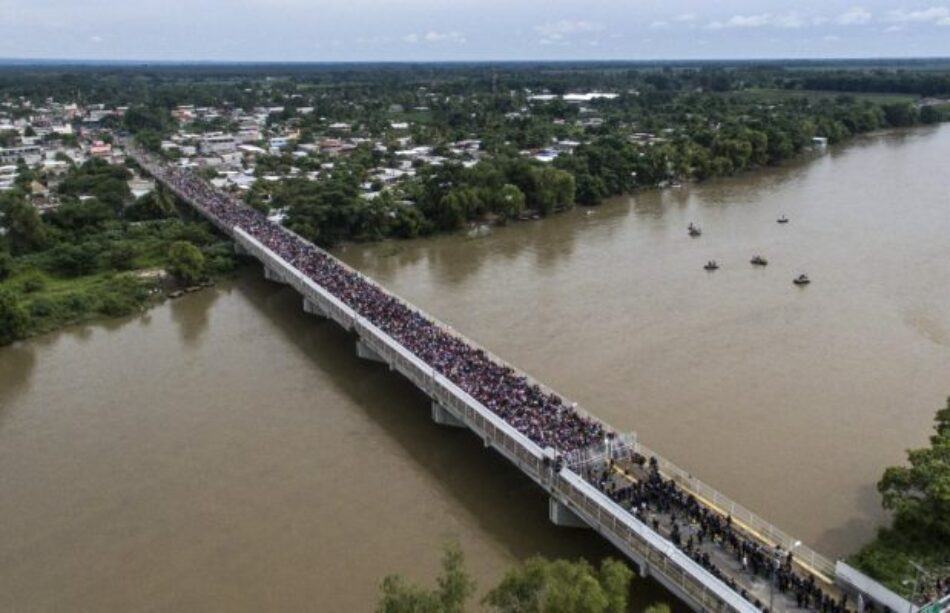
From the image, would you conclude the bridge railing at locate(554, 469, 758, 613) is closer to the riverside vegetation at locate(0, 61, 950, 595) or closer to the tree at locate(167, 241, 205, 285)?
the riverside vegetation at locate(0, 61, 950, 595)

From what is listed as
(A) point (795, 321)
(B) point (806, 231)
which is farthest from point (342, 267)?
(B) point (806, 231)

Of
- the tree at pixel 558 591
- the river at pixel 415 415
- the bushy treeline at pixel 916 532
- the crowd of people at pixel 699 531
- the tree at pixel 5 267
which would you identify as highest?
the tree at pixel 558 591

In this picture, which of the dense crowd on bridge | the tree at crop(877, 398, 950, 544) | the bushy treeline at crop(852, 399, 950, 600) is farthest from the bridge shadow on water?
the tree at crop(877, 398, 950, 544)

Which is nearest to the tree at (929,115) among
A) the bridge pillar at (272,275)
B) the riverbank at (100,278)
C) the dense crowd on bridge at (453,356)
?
the dense crowd on bridge at (453,356)

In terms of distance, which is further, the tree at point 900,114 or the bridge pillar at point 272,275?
the tree at point 900,114

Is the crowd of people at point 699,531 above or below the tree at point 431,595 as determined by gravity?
below

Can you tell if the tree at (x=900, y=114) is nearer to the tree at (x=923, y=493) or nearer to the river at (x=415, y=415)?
the river at (x=415, y=415)

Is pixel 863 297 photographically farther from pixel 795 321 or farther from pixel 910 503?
pixel 910 503

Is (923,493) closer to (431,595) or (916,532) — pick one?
(916,532)
